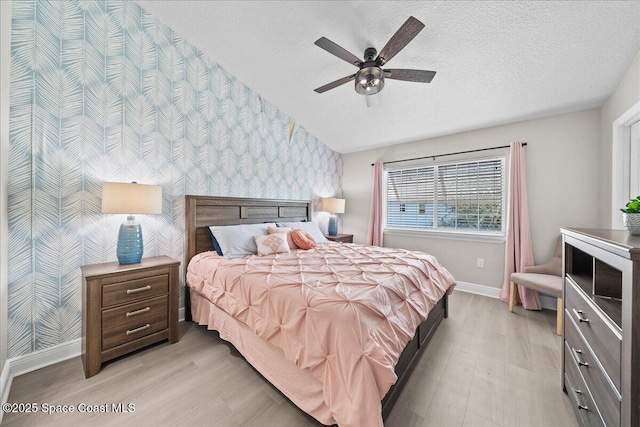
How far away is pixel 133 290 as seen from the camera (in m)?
1.92

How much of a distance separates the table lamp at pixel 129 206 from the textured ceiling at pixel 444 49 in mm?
1806

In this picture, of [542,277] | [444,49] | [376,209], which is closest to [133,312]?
[444,49]

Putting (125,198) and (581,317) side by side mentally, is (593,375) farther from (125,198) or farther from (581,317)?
(125,198)

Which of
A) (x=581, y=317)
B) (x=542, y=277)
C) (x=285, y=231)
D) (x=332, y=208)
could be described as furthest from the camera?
(x=332, y=208)

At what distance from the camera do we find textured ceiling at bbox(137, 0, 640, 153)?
1872mm

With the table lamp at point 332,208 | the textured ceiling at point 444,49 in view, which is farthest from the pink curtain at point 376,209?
the textured ceiling at point 444,49

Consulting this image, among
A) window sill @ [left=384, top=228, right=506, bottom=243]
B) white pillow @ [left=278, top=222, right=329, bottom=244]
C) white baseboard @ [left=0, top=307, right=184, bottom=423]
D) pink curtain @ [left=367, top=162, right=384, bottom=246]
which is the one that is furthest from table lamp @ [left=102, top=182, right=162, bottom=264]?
window sill @ [left=384, top=228, right=506, bottom=243]

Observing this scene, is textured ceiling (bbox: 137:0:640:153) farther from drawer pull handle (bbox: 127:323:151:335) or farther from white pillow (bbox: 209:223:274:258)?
drawer pull handle (bbox: 127:323:151:335)

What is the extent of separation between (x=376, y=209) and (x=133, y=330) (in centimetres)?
371

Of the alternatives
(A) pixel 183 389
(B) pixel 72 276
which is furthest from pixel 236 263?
(B) pixel 72 276

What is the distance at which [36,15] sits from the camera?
1819mm

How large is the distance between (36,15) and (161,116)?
0.97 m

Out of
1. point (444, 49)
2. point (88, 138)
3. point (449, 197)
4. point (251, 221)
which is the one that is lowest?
point (251, 221)

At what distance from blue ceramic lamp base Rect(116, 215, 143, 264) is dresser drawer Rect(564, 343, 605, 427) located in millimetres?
3006
